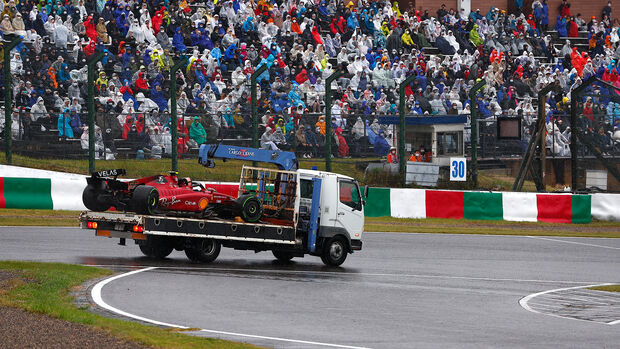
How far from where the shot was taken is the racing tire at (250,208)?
19141mm

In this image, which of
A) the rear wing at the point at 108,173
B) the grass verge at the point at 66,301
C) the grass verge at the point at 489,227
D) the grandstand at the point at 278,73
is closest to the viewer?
the grass verge at the point at 66,301

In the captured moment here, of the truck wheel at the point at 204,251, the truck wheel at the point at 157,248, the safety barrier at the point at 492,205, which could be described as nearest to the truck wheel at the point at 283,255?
the truck wheel at the point at 204,251

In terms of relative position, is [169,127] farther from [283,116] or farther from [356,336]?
[356,336]

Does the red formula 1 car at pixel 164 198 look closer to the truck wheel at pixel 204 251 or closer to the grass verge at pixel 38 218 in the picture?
the truck wheel at pixel 204 251

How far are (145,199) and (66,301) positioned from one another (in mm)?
4509

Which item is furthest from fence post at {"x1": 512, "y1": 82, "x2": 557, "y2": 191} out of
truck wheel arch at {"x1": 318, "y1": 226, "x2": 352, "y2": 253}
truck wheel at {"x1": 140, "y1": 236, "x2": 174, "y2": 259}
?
truck wheel at {"x1": 140, "y1": 236, "x2": 174, "y2": 259}

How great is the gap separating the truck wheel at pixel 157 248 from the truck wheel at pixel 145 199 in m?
0.93

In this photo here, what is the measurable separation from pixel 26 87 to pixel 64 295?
1485cm

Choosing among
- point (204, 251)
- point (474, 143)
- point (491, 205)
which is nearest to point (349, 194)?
point (204, 251)

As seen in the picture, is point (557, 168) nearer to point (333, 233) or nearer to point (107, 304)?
point (333, 233)

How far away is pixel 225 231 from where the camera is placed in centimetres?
1888

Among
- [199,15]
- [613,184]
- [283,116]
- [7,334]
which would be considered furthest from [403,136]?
[7,334]

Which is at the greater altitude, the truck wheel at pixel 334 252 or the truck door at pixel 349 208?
the truck door at pixel 349 208

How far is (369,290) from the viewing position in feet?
53.7
